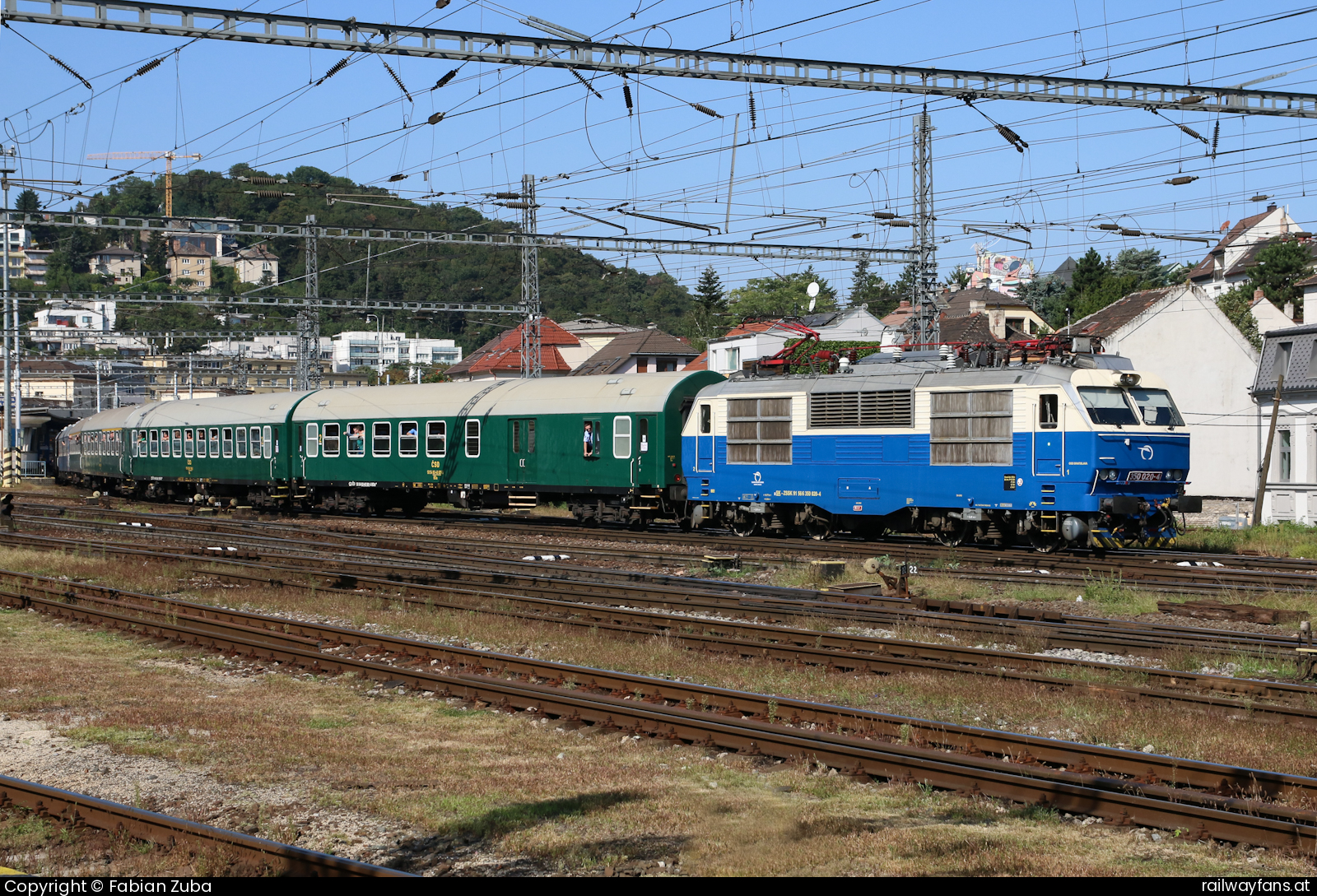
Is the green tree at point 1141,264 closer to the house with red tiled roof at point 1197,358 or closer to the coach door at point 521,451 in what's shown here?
the house with red tiled roof at point 1197,358

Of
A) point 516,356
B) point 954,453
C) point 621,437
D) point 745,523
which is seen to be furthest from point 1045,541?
point 516,356

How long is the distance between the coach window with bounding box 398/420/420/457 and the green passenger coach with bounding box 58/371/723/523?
0.04 metres

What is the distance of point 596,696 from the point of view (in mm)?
11055

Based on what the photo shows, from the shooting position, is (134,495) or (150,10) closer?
(150,10)

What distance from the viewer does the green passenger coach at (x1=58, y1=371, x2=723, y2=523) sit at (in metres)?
28.3

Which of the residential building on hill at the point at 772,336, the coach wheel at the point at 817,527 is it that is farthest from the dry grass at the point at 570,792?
the residential building on hill at the point at 772,336

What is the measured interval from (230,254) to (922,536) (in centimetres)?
3741

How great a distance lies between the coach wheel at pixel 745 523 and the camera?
26.6 m

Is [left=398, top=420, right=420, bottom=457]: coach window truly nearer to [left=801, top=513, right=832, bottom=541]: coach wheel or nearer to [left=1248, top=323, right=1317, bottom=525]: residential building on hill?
[left=801, top=513, right=832, bottom=541]: coach wheel

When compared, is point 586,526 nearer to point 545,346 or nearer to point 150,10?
point 150,10

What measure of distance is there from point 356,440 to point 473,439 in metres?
5.19

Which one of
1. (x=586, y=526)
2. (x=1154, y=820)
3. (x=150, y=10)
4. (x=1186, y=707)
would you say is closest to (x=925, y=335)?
(x=586, y=526)

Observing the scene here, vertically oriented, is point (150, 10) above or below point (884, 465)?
above

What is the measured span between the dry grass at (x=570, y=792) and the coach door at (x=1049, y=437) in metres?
13.3
